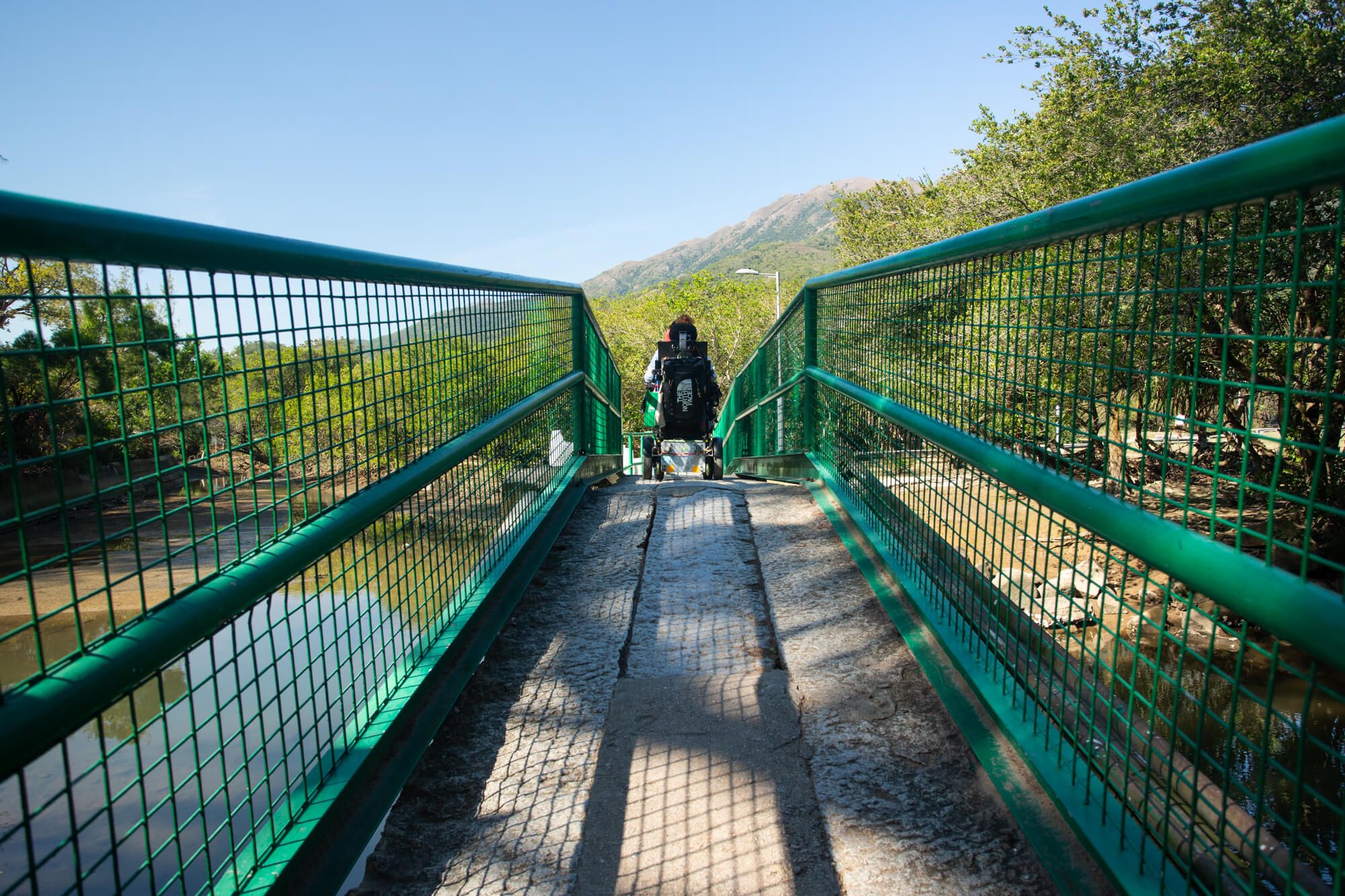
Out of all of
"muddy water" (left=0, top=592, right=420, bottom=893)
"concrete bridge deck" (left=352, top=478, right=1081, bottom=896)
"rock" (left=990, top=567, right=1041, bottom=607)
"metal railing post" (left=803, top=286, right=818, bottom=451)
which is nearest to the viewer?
"muddy water" (left=0, top=592, right=420, bottom=893)

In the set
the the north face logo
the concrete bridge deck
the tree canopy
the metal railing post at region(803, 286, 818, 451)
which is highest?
the tree canopy

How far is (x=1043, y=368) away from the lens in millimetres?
2711

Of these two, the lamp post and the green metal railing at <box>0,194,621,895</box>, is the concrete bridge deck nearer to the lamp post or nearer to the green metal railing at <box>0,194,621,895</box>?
the green metal railing at <box>0,194,621,895</box>

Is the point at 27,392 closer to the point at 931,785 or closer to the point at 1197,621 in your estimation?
the point at 931,785

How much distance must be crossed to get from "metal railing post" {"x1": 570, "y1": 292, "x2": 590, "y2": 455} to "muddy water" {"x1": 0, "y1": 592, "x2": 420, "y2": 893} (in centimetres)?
285

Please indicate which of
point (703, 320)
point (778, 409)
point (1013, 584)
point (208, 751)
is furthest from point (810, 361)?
point (703, 320)

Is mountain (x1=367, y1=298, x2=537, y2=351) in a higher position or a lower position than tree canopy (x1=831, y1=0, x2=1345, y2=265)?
lower

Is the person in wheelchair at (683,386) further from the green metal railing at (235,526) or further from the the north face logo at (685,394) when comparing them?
the green metal railing at (235,526)

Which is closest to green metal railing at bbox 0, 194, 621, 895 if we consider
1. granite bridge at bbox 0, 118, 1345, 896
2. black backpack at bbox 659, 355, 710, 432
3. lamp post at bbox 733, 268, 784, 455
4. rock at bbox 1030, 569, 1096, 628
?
granite bridge at bbox 0, 118, 1345, 896

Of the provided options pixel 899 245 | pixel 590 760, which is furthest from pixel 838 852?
pixel 899 245

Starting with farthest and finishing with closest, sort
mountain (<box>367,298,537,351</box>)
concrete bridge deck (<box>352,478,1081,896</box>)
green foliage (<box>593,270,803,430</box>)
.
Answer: green foliage (<box>593,270,803,430</box>) → mountain (<box>367,298,537,351</box>) → concrete bridge deck (<box>352,478,1081,896</box>)

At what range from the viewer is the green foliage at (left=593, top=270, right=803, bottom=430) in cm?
4116

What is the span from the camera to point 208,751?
3.67m

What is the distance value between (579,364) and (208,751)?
3633mm
